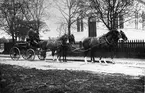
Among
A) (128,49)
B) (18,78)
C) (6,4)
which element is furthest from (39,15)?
(18,78)

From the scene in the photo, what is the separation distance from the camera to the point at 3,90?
200 inches

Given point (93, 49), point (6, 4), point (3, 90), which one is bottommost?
point (3, 90)

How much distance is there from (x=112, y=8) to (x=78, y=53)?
6182 mm

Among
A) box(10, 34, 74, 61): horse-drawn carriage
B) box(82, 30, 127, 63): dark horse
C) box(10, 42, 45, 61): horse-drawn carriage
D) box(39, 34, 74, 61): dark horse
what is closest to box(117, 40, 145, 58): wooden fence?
box(82, 30, 127, 63): dark horse

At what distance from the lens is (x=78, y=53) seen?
21.6 meters

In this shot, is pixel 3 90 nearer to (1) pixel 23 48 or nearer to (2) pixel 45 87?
(2) pixel 45 87

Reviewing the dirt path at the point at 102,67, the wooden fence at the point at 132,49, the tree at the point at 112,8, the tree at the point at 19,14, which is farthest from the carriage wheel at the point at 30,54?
the tree at the point at 19,14

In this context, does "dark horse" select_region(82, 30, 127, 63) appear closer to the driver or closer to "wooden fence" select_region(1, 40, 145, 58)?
"wooden fence" select_region(1, 40, 145, 58)

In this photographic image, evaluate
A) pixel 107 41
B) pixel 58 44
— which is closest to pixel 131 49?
pixel 107 41

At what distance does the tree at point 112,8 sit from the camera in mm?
18656

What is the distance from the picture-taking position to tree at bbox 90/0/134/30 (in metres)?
18.7

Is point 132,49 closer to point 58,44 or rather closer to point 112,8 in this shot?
point 112,8

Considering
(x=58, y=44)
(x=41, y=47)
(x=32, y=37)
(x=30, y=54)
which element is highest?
(x=32, y=37)

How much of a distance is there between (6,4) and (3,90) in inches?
1062
